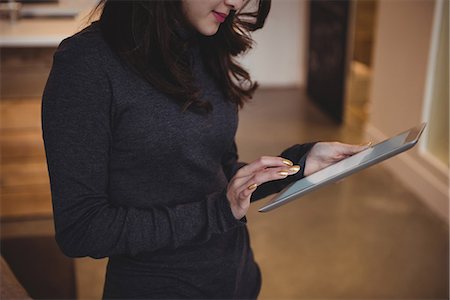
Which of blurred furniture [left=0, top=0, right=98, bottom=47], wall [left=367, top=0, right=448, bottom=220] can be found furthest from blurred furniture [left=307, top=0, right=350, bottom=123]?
blurred furniture [left=0, top=0, right=98, bottom=47]

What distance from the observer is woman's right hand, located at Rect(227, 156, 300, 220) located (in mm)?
733

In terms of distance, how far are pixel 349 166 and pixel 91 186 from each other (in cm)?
34

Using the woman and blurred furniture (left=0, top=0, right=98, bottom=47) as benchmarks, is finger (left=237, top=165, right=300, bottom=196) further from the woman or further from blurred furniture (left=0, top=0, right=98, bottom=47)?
blurred furniture (left=0, top=0, right=98, bottom=47)

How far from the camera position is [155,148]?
0.80 meters

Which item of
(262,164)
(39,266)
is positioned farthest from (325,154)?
(39,266)

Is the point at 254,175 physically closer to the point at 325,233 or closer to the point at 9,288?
the point at 9,288

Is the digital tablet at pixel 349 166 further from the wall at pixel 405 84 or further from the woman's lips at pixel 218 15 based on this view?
the wall at pixel 405 84

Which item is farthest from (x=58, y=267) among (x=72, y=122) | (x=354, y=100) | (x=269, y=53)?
(x=269, y=53)

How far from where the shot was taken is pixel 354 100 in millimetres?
4332

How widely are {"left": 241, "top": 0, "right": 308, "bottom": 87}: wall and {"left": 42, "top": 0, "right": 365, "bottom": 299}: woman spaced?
3.94m

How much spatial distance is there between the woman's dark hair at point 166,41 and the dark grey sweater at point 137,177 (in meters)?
0.02

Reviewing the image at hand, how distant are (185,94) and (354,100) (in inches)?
145

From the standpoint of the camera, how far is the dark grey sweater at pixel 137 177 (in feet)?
2.37

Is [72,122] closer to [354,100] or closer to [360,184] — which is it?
[360,184]
